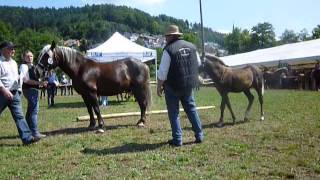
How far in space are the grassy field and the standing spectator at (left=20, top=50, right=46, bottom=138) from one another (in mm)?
495

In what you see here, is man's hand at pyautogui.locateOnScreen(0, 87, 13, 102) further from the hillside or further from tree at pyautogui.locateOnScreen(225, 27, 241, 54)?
the hillside

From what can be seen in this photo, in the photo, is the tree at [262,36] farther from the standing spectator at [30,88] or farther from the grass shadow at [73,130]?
the standing spectator at [30,88]

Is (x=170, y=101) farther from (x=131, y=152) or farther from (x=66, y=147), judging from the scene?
(x=66, y=147)

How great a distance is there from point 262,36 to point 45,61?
103763 millimetres

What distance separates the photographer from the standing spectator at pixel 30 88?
9320 mm

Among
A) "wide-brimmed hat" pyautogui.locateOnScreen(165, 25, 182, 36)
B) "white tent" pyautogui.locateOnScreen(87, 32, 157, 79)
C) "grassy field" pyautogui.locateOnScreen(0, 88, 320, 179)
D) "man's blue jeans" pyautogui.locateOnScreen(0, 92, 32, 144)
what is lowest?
"grassy field" pyautogui.locateOnScreen(0, 88, 320, 179)

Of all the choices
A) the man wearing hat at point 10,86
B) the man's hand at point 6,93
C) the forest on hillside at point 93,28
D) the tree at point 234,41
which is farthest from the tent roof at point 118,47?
the tree at point 234,41

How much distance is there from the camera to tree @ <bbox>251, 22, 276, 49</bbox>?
359 feet

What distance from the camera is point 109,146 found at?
846 centimetres

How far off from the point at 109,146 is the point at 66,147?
2.74 ft

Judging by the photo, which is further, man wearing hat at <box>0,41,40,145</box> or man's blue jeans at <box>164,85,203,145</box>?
man wearing hat at <box>0,41,40,145</box>

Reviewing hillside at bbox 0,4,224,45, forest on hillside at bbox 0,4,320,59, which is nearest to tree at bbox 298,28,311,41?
forest on hillside at bbox 0,4,320,59

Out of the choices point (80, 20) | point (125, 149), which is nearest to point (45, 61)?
point (125, 149)

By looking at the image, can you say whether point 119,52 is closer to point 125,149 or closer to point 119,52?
point 119,52
